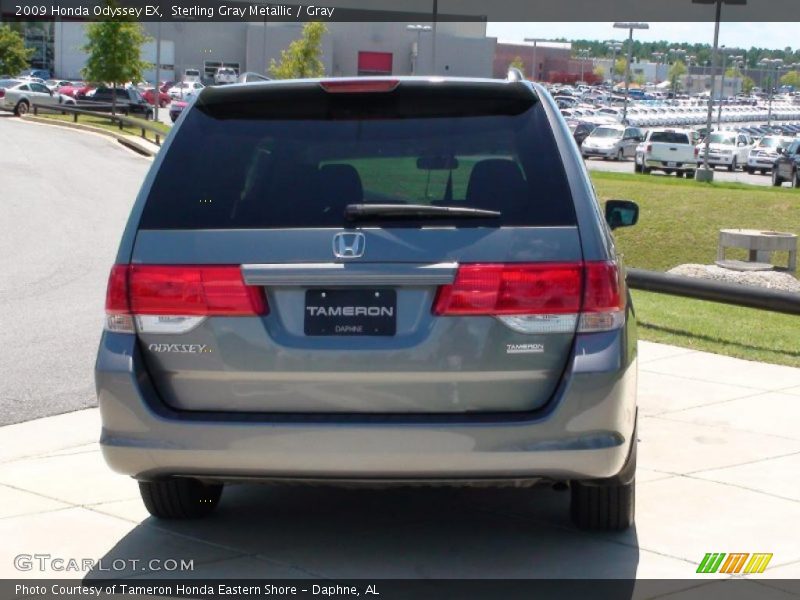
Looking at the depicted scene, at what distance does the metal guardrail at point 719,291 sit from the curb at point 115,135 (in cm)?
2454

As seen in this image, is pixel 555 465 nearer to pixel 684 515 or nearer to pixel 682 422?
pixel 684 515

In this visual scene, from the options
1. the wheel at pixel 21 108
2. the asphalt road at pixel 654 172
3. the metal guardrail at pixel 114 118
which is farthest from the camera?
the wheel at pixel 21 108

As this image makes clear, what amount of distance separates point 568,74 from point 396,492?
18666 cm

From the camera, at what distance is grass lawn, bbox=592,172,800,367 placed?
37.1ft

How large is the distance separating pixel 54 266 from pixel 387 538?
1116 cm

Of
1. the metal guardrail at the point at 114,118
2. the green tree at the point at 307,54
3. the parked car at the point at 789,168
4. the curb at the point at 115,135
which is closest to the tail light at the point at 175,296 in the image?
the curb at the point at 115,135

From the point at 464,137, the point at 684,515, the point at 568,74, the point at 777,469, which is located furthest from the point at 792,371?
the point at 568,74

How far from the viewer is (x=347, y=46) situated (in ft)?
343

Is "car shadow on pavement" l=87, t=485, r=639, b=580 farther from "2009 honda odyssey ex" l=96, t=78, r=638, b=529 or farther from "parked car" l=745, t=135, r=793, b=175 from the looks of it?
"parked car" l=745, t=135, r=793, b=175

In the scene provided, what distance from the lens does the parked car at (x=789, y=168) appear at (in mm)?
42062

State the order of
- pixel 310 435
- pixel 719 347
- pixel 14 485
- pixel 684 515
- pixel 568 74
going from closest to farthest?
1. pixel 310 435
2. pixel 684 515
3. pixel 14 485
4. pixel 719 347
5. pixel 568 74

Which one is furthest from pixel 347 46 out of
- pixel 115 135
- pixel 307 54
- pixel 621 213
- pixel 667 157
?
pixel 621 213

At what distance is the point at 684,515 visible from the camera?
6.04 m

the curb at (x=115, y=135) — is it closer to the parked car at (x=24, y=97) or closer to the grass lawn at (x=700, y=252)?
the parked car at (x=24, y=97)
